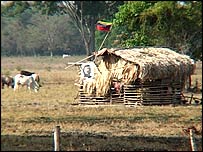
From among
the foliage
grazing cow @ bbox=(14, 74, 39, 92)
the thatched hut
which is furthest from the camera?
grazing cow @ bbox=(14, 74, 39, 92)

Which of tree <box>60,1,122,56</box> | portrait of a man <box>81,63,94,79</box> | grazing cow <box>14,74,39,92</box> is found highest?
tree <box>60,1,122,56</box>

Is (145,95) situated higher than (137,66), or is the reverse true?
(137,66)

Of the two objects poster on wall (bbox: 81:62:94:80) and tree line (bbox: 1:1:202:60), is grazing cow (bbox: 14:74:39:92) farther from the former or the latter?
poster on wall (bbox: 81:62:94:80)

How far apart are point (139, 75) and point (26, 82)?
10434 mm

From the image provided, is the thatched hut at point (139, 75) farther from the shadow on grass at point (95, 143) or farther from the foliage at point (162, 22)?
the shadow on grass at point (95, 143)

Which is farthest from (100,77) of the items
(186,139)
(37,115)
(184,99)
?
(186,139)

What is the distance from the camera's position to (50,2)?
150 feet

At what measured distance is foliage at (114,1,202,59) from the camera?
30219 millimetres

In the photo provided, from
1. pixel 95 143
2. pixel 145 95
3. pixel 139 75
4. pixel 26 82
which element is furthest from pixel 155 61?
pixel 95 143

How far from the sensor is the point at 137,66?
78.4 ft

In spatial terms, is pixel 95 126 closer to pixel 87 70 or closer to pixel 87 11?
pixel 87 70

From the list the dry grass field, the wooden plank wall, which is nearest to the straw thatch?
the wooden plank wall

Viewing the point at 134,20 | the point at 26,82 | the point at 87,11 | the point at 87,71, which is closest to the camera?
the point at 87,71

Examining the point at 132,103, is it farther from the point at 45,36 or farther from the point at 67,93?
the point at 45,36
